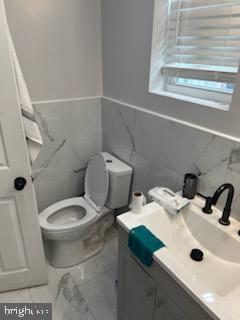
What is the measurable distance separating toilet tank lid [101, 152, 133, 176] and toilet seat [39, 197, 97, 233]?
13.8 inches

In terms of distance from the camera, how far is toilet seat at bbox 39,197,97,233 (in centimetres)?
171

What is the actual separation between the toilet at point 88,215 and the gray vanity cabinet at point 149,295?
565 mm

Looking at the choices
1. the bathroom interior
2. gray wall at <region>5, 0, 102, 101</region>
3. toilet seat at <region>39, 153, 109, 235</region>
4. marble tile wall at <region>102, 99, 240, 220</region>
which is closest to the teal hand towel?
the bathroom interior

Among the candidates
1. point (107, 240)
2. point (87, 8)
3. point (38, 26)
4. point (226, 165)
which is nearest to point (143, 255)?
point (226, 165)

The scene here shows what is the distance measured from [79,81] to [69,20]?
1.35ft

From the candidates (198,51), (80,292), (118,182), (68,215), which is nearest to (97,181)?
(118,182)

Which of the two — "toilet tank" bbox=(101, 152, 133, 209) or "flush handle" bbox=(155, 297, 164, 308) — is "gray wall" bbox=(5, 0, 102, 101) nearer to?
"toilet tank" bbox=(101, 152, 133, 209)

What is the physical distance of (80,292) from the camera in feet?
5.49

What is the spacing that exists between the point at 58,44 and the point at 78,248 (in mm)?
1508

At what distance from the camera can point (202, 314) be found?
0.78 metres

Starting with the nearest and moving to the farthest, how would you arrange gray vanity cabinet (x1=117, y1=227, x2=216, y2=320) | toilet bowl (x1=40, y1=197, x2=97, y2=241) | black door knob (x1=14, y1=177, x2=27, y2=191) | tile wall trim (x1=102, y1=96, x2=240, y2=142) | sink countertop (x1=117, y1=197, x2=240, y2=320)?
sink countertop (x1=117, y1=197, x2=240, y2=320)
gray vanity cabinet (x1=117, y1=227, x2=216, y2=320)
tile wall trim (x1=102, y1=96, x2=240, y2=142)
black door knob (x1=14, y1=177, x2=27, y2=191)
toilet bowl (x1=40, y1=197, x2=97, y2=241)

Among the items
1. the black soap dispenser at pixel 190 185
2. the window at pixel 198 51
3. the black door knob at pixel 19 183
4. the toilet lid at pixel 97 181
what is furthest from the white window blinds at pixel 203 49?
the black door knob at pixel 19 183

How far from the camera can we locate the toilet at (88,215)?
5.60 ft

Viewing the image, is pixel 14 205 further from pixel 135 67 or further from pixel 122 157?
pixel 135 67
